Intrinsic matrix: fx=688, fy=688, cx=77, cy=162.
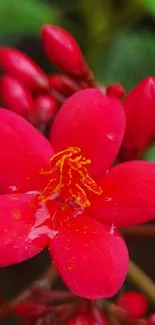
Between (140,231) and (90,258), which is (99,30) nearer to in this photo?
(140,231)

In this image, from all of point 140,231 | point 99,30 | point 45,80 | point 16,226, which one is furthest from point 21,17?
point 16,226

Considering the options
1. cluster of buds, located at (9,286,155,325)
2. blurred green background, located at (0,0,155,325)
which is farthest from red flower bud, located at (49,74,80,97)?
blurred green background, located at (0,0,155,325)

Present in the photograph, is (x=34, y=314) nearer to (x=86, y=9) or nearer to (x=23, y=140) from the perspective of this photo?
(x=23, y=140)

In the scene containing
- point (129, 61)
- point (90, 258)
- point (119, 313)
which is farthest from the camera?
point (129, 61)

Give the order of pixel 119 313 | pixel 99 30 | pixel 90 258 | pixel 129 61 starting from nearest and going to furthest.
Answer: pixel 90 258, pixel 119 313, pixel 129 61, pixel 99 30

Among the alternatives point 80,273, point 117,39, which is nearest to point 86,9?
point 117,39

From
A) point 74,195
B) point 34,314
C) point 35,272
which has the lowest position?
point 35,272

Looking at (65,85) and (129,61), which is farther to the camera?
(129,61)
